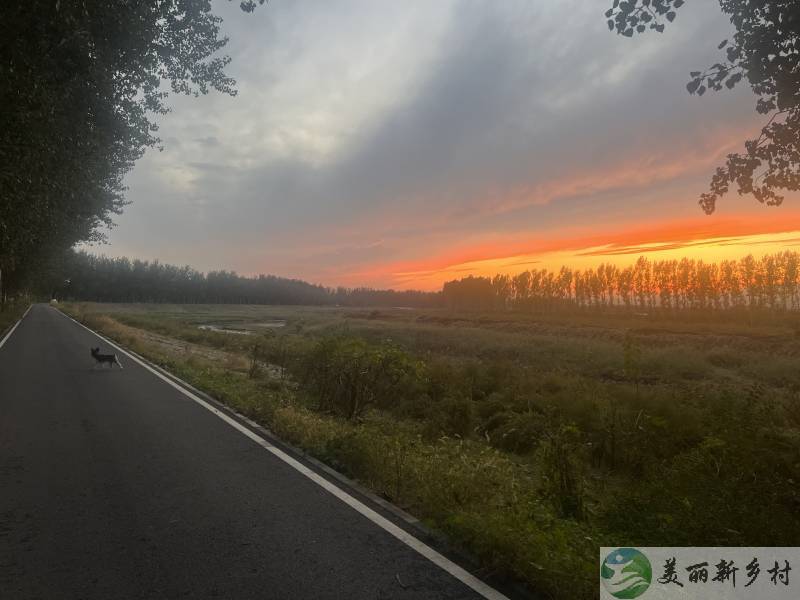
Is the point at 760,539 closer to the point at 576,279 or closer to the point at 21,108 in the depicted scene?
the point at 21,108

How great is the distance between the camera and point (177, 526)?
4.62 metres

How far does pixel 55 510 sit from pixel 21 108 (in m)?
8.04

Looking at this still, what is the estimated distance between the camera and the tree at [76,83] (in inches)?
336

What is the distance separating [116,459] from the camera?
6.78 meters

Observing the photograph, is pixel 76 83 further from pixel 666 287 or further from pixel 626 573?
pixel 666 287

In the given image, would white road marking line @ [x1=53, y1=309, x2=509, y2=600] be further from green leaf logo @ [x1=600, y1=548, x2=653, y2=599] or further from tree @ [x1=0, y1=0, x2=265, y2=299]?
tree @ [x1=0, y1=0, x2=265, y2=299]

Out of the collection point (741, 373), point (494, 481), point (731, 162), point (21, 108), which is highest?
point (21, 108)

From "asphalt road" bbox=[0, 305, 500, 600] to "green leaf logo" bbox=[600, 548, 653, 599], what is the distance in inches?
42.0

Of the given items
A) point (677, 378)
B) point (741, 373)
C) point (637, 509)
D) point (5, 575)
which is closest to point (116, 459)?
point (5, 575)

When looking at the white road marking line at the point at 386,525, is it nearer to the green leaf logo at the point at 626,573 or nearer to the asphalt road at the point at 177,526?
the asphalt road at the point at 177,526

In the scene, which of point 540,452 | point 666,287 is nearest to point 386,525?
point 540,452

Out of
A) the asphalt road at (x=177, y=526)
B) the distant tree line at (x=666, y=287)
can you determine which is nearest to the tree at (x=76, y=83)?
the asphalt road at (x=177, y=526)

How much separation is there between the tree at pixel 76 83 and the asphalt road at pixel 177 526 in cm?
598

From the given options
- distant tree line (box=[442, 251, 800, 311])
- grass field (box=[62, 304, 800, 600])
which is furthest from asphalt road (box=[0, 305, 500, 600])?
distant tree line (box=[442, 251, 800, 311])
